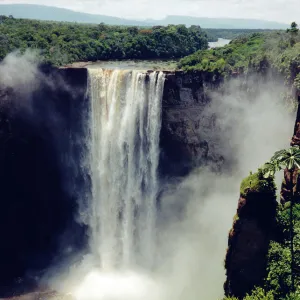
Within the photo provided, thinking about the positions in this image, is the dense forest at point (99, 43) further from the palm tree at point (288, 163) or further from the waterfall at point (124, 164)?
the palm tree at point (288, 163)

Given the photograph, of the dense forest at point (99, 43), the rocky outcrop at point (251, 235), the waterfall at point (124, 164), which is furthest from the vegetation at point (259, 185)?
the dense forest at point (99, 43)

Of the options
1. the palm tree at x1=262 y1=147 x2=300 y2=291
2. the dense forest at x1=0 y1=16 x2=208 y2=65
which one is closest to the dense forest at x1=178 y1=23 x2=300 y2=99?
the palm tree at x1=262 y1=147 x2=300 y2=291

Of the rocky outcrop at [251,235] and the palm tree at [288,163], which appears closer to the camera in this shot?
the palm tree at [288,163]

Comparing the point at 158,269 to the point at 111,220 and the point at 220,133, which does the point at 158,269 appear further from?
the point at 220,133

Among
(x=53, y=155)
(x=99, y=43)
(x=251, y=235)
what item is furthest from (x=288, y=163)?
(x=99, y=43)

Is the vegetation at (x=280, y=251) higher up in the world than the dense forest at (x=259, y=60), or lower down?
lower down
